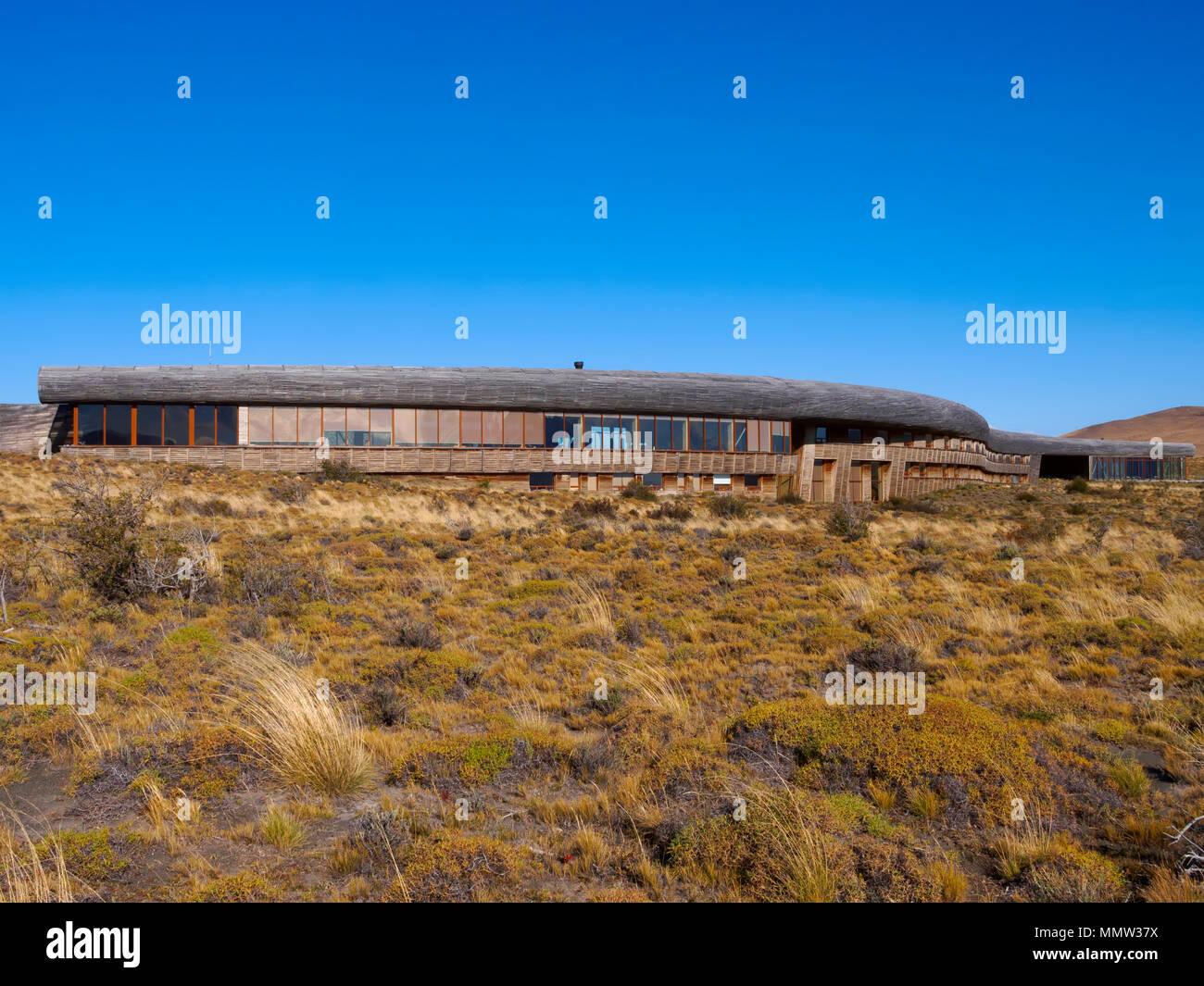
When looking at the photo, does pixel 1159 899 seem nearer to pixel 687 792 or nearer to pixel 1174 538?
pixel 687 792

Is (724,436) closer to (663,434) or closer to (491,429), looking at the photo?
(663,434)

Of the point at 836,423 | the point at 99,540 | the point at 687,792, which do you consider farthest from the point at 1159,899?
the point at 836,423

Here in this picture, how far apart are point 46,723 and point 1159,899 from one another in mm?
8700

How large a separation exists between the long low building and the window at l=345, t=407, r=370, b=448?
0.09m

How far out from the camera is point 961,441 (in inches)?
2149

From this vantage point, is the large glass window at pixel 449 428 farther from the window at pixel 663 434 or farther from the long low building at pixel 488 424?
the window at pixel 663 434

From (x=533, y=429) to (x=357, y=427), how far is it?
29.0 feet

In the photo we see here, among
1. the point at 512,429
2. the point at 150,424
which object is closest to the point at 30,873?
the point at 512,429

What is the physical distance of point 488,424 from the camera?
127 feet

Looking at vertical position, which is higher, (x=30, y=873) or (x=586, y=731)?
(x=30, y=873)

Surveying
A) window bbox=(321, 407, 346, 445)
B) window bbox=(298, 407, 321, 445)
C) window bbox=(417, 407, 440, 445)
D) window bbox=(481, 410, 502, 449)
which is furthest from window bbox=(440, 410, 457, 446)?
window bbox=(298, 407, 321, 445)

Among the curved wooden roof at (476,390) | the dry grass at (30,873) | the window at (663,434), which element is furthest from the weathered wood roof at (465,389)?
the dry grass at (30,873)

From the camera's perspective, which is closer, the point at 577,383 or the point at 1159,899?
the point at 1159,899

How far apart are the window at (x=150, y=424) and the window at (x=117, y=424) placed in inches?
22.3
